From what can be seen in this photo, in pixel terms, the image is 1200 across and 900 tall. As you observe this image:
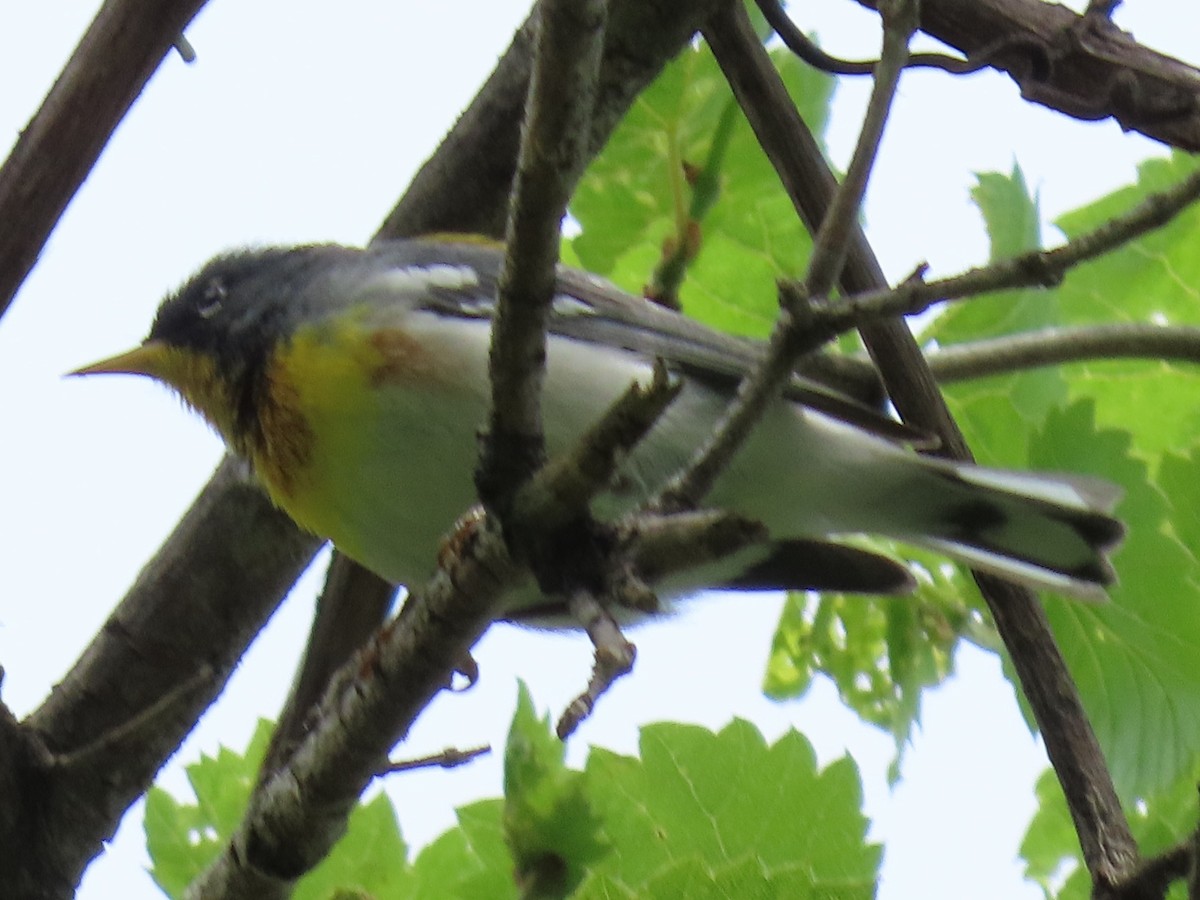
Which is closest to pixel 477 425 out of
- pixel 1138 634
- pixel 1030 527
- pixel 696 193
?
pixel 696 193

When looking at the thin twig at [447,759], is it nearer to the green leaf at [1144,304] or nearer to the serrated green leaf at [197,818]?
the serrated green leaf at [197,818]

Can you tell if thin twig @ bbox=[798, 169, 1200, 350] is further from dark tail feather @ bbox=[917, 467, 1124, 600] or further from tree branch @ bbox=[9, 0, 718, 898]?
dark tail feather @ bbox=[917, 467, 1124, 600]

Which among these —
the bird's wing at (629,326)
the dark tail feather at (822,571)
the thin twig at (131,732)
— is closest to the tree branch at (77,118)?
the thin twig at (131,732)

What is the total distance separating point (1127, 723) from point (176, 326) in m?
1.91

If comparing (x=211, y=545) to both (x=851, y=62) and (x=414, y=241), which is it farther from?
(x=851, y=62)

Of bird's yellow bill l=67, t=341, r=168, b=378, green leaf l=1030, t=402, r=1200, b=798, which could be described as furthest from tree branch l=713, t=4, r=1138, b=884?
bird's yellow bill l=67, t=341, r=168, b=378

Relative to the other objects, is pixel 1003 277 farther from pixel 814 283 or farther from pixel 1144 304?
pixel 1144 304

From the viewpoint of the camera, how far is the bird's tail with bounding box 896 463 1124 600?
2.46 meters

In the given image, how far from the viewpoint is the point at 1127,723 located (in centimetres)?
242

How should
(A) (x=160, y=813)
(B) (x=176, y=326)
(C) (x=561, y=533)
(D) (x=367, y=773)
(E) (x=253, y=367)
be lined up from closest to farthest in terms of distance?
(C) (x=561, y=533), (D) (x=367, y=773), (A) (x=160, y=813), (E) (x=253, y=367), (B) (x=176, y=326)

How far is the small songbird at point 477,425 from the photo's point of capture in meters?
2.32

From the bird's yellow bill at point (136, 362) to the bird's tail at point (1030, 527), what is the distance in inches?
59.0

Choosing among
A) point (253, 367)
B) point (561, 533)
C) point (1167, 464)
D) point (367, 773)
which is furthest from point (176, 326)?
point (1167, 464)

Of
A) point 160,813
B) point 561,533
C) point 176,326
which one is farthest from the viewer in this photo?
point 176,326
